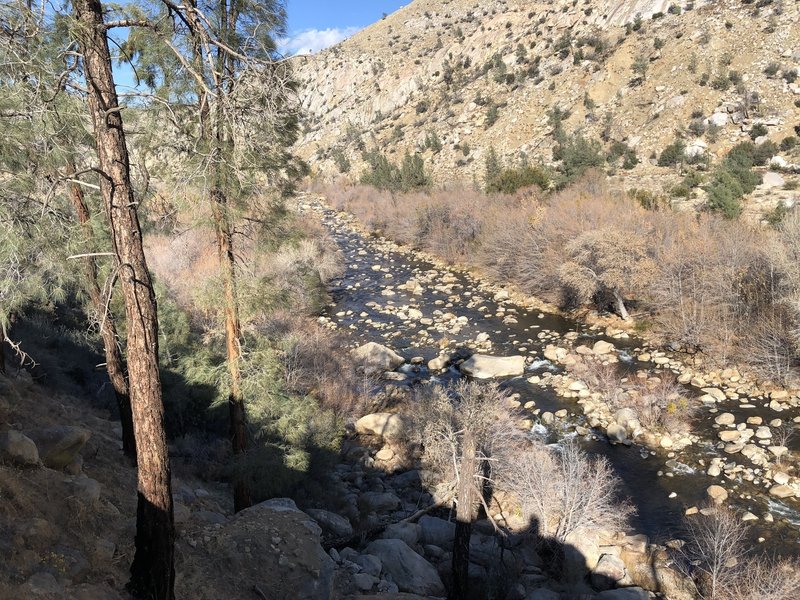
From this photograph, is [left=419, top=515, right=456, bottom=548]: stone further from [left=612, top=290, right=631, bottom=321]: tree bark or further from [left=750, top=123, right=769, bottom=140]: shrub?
[left=750, top=123, right=769, bottom=140]: shrub

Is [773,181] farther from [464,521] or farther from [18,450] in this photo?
[18,450]

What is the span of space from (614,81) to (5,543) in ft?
163

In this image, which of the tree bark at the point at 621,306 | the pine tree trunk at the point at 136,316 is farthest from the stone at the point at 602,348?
the pine tree trunk at the point at 136,316

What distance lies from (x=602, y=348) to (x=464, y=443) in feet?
40.8

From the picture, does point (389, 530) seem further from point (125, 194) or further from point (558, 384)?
point (558, 384)

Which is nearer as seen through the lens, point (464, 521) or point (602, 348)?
point (464, 521)

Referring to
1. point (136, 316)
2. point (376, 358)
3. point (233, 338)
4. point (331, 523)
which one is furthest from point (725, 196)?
point (136, 316)

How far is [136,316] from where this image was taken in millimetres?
4691

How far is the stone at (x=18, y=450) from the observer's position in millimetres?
6262

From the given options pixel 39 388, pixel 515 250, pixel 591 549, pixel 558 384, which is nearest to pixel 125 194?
pixel 39 388

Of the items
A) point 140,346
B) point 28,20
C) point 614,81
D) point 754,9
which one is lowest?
point 140,346

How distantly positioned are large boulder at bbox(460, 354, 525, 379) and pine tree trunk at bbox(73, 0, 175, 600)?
44.3ft

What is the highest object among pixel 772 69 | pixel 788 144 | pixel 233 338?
pixel 772 69

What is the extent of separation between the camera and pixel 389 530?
9.73 meters
